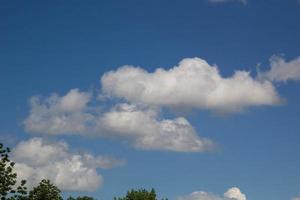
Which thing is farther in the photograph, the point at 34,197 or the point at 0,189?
the point at 34,197

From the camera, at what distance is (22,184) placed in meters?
70.8

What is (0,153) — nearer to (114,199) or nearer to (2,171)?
(2,171)

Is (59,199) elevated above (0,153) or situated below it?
above

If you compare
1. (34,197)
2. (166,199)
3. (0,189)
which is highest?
(166,199)

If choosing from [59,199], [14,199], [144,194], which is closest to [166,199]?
[144,194]

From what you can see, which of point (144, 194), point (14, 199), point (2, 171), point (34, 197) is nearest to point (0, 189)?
point (2, 171)

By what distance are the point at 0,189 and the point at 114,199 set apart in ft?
266

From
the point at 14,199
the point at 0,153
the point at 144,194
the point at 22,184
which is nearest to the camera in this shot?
the point at 0,153

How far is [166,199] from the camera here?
501ft

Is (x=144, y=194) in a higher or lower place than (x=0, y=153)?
higher

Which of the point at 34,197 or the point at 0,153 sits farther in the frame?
the point at 34,197

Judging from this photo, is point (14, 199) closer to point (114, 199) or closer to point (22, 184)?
point (22, 184)

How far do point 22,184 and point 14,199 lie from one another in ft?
30.1

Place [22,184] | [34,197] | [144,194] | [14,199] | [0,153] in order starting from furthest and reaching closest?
[144,194]
[34,197]
[14,199]
[22,184]
[0,153]
